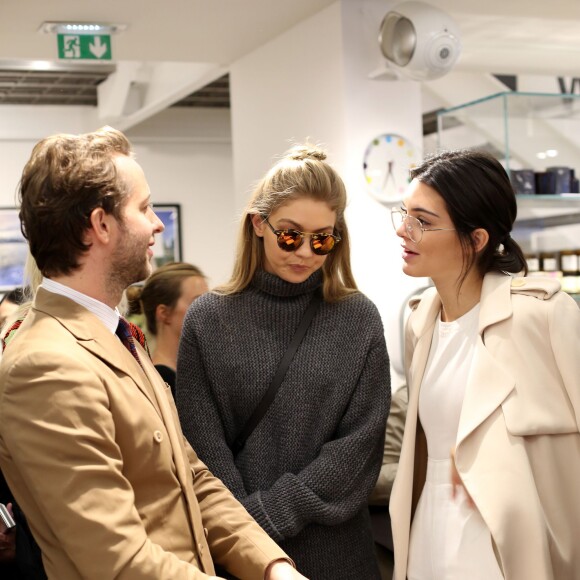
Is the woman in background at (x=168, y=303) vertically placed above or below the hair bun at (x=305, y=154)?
below


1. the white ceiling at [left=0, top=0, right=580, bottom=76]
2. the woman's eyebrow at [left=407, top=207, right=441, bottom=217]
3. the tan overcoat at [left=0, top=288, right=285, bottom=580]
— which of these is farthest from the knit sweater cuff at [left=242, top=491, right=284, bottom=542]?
the white ceiling at [left=0, top=0, right=580, bottom=76]

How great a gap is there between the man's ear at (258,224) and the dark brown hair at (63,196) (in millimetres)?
715

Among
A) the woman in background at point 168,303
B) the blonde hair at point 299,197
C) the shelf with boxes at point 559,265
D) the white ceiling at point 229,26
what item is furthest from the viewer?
the white ceiling at point 229,26

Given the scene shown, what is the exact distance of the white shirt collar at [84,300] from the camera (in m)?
1.79

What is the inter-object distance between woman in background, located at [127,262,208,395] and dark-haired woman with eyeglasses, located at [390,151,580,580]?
1.37 meters

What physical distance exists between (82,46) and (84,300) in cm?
453

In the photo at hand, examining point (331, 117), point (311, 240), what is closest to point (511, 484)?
point (311, 240)

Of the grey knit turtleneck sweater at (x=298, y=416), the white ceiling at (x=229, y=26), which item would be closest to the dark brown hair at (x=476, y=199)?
the grey knit turtleneck sweater at (x=298, y=416)

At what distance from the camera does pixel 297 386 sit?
2.38 m

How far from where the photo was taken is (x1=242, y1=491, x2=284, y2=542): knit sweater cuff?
2.28 metres

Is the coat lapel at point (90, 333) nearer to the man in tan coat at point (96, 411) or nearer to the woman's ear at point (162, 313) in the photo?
the man in tan coat at point (96, 411)

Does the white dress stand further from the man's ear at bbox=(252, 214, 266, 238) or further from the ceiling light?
the ceiling light

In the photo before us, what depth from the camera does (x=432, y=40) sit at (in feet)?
16.6

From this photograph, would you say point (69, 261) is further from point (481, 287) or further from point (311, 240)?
point (481, 287)
